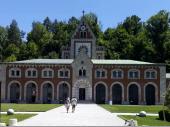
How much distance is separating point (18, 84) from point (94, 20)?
188ft

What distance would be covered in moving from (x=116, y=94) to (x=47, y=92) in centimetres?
1300

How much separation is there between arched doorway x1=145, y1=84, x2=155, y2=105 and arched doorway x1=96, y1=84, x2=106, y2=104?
8029 mm

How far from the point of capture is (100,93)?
84.1 metres

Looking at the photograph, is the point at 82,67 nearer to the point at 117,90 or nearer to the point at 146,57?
the point at 117,90

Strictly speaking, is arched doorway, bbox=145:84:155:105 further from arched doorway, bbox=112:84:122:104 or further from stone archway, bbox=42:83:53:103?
stone archway, bbox=42:83:53:103

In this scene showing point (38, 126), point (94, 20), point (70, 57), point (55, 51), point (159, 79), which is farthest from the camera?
point (94, 20)

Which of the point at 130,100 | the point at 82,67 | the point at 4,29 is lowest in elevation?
the point at 130,100

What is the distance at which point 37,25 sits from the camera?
142m

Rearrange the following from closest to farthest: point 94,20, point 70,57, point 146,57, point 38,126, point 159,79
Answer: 1. point 38,126
2. point 159,79
3. point 70,57
4. point 146,57
5. point 94,20

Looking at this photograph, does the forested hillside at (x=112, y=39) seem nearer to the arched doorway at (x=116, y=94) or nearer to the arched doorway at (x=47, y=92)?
the arched doorway at (x=116, y=94)

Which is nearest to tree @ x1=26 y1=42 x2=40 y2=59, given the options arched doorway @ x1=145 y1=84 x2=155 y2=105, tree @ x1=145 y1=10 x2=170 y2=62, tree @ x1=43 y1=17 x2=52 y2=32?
tree @ x1=43 y1=17 x2=52 y2=32

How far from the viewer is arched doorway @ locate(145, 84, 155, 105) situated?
8362cm

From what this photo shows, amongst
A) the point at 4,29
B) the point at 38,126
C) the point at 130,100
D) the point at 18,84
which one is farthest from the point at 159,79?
the point at 4,29

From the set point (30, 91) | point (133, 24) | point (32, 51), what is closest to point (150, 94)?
point (30, 91)
